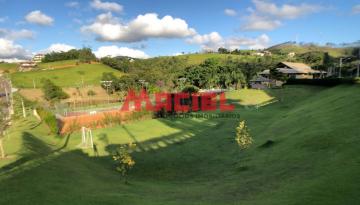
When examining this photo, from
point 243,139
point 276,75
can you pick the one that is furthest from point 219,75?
point 243,139

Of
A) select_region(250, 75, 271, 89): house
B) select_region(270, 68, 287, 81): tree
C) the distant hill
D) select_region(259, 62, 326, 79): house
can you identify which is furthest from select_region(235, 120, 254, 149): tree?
the distant hill

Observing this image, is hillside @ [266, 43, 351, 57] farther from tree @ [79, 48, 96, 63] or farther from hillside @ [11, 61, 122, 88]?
tree @ [79, 48, 96, 63]

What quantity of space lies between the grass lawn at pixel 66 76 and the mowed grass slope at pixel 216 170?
7338cm

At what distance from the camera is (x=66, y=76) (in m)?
113

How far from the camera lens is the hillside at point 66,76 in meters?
101

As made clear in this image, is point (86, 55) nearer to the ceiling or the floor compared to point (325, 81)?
nearer to the ceiling

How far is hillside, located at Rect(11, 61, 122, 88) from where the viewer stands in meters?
101

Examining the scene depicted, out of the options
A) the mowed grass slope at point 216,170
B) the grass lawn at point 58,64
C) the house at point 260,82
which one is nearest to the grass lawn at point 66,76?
the grass lawn at point 58,64

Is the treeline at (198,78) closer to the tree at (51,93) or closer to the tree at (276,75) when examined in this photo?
the tree at (276,75)

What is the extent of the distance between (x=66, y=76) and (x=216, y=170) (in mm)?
100071

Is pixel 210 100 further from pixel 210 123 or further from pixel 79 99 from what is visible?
pixel 79 99

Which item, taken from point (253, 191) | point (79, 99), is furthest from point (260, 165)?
point (79, 99)

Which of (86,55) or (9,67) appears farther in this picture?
(86,55)

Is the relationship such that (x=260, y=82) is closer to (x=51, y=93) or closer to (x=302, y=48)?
(x=51, y=93)
